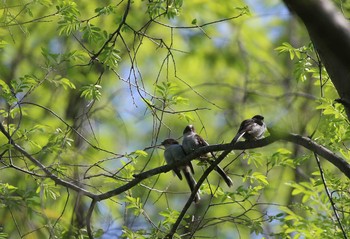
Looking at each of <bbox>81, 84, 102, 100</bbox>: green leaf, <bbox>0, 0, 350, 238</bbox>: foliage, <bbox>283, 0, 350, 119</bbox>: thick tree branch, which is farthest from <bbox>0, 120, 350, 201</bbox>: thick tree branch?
<bbox>283, 0, 350, 119</bbox>: thick tree branch

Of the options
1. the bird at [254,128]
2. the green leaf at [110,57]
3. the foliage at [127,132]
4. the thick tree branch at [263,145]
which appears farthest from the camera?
the bird at [254,128]

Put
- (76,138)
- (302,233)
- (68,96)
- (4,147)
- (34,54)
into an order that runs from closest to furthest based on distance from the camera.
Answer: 1. (4,147)
2. (76,138)
3. (302,233)
4. (34,54)
5. (68,96)

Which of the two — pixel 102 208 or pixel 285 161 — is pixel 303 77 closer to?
pixel 285 161

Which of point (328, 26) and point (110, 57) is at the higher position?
point (110, 57)

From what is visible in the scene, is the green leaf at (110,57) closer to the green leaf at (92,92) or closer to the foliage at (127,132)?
the foliage at (127,132)

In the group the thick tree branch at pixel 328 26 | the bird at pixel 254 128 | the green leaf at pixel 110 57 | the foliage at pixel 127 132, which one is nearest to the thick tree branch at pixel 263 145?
the foliage at pixel 127 132

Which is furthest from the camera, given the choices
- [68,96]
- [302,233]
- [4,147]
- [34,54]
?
[68,96]

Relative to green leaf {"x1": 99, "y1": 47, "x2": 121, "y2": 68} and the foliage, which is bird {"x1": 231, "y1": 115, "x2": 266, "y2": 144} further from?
green leaf {"x1": 99, "y1": 47, "x2": 121, "y2": 68}

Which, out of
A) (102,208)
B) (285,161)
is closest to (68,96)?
(102,208)

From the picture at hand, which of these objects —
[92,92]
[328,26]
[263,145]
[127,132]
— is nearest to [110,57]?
[92,92]

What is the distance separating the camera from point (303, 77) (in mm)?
5594

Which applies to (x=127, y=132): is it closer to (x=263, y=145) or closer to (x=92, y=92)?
(x=92, y=92)

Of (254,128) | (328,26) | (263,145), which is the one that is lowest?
(328,26)

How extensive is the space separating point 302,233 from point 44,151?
2.98m
